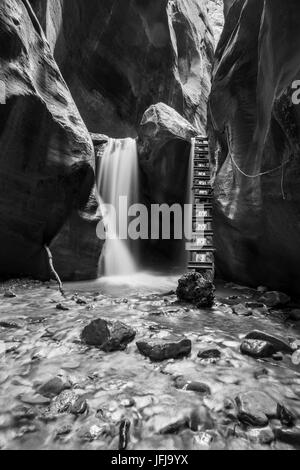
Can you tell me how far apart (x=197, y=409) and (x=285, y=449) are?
2.27 feet

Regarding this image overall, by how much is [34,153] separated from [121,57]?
47.2 ft

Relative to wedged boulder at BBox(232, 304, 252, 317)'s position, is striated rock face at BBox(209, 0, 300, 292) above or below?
above

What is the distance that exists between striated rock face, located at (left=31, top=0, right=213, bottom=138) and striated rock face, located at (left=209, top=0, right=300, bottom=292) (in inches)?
436

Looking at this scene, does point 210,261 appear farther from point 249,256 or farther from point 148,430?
point 148,430

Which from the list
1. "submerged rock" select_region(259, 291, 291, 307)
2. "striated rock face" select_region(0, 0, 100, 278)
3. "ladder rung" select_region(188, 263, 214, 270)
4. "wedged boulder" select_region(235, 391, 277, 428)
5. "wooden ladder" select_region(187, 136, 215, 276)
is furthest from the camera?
"wooden ladder" select_region(187, 136, 215, 276)

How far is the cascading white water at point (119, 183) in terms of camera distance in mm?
12258

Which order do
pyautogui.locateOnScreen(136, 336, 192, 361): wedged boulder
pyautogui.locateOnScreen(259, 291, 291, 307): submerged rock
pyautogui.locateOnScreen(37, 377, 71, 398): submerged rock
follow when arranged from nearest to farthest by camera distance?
pyautogui.locateOnScreen(37, 377, 71, 398): submerged rock, pyautogui.locateOnScreen(136, 336, 192, 361): wedged boulder, pyautogui.locateOnScreen(259, 291, 291, 307): submerged rock

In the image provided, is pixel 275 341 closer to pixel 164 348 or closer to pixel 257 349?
pixel 257 349

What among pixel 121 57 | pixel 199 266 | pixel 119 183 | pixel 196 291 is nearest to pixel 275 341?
pixel 196 291

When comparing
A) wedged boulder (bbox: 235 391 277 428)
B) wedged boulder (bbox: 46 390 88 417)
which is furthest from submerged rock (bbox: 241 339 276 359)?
wedged boulder (bbox: 46 390 88 417)

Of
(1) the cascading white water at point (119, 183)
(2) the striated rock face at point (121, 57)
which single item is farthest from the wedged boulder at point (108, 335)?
(2) the striated rock face at point (121, 57)

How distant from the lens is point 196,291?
598 cm

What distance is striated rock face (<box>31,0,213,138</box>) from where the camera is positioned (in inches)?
649

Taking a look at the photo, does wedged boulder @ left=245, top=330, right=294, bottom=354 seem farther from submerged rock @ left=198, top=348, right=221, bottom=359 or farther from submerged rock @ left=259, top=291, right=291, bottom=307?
submerged rock @ left=259, top=291, right=291, bottom=307
